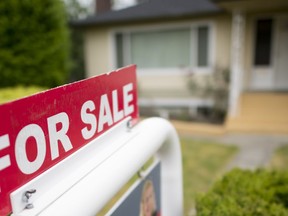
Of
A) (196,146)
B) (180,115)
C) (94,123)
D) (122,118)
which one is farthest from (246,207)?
(180,115)

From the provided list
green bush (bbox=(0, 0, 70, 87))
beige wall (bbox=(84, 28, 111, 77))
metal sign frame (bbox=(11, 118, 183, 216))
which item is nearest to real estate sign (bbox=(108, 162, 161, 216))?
metal sign frame (bbox=(11, 118, 183, 216))

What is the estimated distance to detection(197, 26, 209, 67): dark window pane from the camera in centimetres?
993

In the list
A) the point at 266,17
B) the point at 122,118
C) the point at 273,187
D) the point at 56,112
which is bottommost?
the point at 273,187

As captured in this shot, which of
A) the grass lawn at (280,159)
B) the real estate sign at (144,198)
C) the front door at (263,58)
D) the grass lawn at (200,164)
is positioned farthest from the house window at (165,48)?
the real estate sign at (144,198)

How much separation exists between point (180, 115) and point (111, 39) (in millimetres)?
4007

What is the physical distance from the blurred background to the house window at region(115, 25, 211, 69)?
34 mm

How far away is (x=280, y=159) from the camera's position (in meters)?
5.36

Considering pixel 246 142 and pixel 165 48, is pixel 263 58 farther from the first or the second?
pixel 246 142

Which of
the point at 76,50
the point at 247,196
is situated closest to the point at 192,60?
the point at 247,196

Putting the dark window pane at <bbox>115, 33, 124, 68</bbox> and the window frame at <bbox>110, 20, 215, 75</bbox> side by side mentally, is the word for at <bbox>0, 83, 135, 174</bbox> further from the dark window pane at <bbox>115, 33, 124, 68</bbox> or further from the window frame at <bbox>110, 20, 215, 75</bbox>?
the dark window pane at <bbox>115, 33, 124, 68</bbox>

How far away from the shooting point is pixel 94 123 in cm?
116

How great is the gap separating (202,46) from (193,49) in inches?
12.2

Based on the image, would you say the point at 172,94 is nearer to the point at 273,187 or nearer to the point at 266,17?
the point at 266,17

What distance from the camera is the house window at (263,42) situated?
9.40 meters
